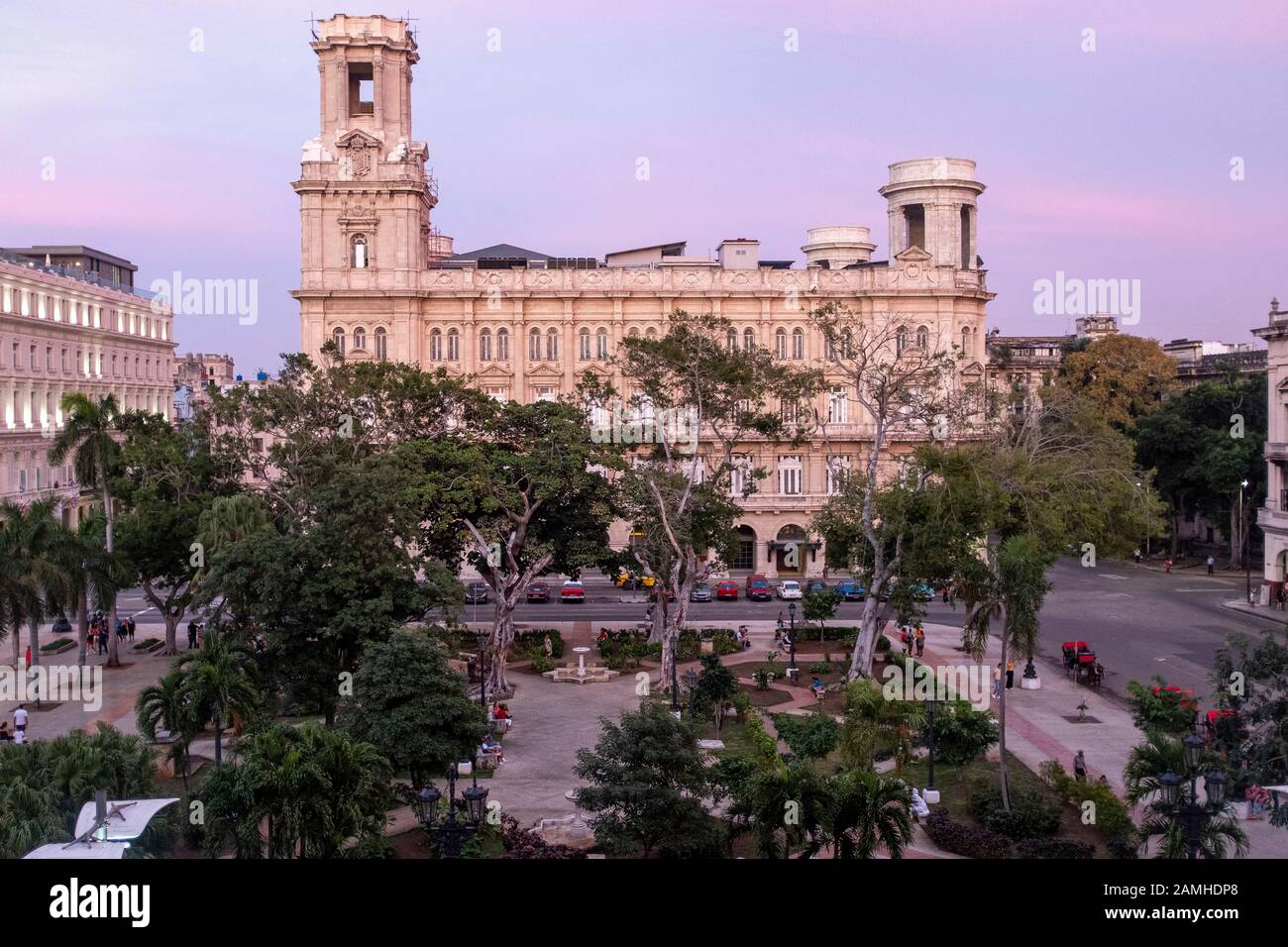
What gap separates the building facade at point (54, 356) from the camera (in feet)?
209

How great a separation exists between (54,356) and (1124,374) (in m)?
65.7

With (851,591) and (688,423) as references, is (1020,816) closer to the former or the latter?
(688,423)

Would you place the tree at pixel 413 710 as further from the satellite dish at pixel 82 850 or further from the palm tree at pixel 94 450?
the palm tree at pixel 94 450

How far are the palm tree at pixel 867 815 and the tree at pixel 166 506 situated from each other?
29.1 m

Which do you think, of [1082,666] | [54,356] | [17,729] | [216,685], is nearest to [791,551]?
[1082,666]

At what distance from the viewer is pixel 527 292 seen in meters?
69.2

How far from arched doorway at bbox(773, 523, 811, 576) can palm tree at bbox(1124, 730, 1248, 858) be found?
144 ft

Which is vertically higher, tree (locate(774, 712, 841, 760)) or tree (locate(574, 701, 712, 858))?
tree (locate(574, 701, 712, 858))

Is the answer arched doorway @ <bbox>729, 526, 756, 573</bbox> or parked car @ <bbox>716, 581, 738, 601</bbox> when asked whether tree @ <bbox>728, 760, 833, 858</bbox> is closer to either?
parked car @ <bbox>716, 581, 738, 601</bbox>

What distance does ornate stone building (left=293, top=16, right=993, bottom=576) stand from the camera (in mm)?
67312

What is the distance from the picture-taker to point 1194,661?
42.4m

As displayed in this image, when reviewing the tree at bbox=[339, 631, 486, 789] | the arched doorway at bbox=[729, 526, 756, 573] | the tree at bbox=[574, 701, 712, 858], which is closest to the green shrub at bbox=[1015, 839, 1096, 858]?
the tree at bbox=[574, 701, 712, 858]

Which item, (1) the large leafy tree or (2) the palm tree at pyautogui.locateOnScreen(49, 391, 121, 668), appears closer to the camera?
(2) the palm tree at pyautogui.locateOnScreen(49, 391, 121, 668)

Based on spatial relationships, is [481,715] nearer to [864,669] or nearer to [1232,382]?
[864,669]
